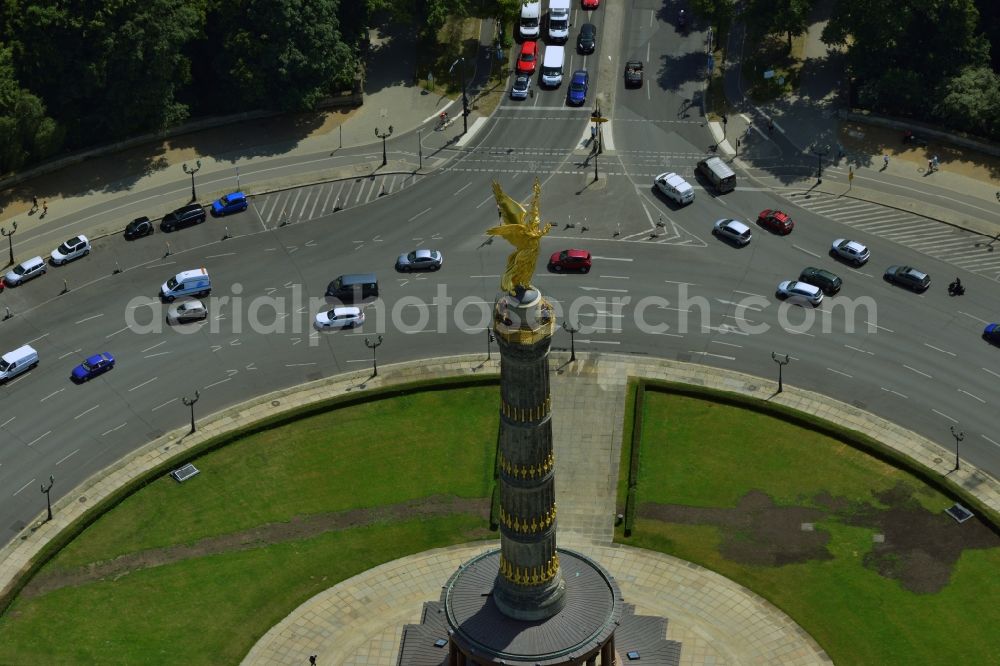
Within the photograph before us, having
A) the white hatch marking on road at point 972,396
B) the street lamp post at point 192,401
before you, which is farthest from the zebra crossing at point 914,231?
the street lamp post at point 192,401

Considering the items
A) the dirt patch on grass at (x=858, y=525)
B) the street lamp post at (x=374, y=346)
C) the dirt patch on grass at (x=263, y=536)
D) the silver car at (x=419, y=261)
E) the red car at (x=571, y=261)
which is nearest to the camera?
the dirt patch on grass at (x=858, y=525)

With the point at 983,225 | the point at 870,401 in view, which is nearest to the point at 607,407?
the point at 870,401

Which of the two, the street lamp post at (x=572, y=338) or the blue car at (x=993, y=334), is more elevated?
the blue car at (x=993, y=334)

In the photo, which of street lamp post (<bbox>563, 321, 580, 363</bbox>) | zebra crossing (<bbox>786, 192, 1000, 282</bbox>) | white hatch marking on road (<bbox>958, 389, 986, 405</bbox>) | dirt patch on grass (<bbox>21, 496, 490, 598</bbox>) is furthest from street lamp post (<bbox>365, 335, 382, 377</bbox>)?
white hatch marking on road (<bbox>958, 389, 986, 405</bbox>)

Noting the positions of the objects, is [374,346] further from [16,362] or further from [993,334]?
[993,334]

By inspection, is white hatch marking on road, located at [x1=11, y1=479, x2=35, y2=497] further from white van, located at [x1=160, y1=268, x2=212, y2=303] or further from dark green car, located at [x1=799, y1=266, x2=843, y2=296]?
dark green car, located at [x1=799, y1=266, x2=843, y2=296]

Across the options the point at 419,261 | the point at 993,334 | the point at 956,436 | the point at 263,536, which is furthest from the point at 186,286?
the point at 993,334

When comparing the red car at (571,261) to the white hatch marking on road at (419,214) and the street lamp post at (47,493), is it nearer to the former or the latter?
the white hatch marking on road at (419,214)
